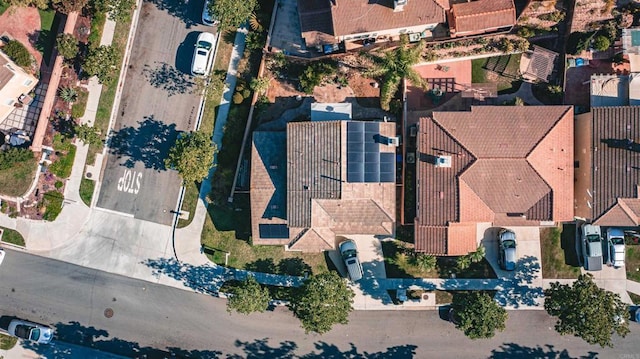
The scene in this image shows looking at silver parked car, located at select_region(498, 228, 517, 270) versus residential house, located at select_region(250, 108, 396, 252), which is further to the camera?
silver parked car, located at select_region(498, 228, 517, 270)

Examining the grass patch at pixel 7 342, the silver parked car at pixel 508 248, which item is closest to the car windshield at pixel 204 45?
the silver parked car at pixel 508 248

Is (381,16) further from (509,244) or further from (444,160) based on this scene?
(509,244)

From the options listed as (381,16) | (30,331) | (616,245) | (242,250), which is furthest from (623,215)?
(30,331)

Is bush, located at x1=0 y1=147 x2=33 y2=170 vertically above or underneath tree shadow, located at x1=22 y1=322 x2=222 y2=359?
above

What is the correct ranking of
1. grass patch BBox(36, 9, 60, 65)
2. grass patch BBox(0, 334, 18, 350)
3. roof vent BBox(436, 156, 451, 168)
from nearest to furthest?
roof vent BBox(436, 156, 451, 168)
grass patch BBox(36, 9, 60, 65)
grass patch BBox(0, 334, 18, 350)

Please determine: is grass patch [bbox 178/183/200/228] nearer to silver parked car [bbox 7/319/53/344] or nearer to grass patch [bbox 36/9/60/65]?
silver parked car [bbox 7/319/53/344]

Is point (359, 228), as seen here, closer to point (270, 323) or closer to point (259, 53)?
point (270, 323)

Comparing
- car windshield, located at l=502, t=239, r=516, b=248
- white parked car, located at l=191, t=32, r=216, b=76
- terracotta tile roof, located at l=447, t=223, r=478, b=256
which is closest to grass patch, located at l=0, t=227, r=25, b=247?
white parked car, located at l=191, t=32, r=216, b=76

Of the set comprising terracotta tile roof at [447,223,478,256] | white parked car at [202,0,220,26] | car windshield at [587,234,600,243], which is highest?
white parked car at [202,0,220,26]
